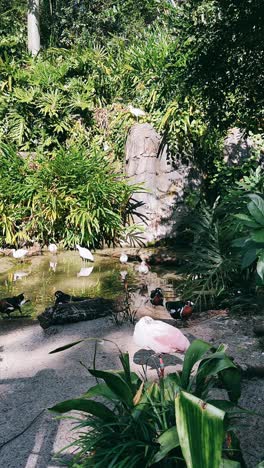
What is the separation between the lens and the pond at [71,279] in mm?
6441

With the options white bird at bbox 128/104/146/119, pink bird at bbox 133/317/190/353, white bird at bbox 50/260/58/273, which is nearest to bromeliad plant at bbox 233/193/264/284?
pink bird at bbox 133/317/190/353

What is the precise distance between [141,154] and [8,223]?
10.2 ft

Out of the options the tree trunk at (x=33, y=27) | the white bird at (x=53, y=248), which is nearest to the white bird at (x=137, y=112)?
the white bird at (x=53, y=248)

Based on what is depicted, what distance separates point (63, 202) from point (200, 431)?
26.5 feet

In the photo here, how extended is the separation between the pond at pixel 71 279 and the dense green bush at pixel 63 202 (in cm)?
78

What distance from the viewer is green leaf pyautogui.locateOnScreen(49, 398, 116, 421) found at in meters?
2.23

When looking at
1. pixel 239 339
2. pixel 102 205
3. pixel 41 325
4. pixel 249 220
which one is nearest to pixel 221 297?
pixel 239 339

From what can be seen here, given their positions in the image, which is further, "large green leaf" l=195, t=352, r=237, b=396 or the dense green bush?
the dense green bush

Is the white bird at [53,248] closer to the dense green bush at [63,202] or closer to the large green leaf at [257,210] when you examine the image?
the dense green bush at [63,202]

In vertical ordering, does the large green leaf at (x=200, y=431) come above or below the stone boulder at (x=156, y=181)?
below

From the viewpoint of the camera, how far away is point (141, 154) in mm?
10039

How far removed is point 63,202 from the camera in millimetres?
9406

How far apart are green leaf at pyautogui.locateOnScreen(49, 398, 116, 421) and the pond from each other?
3345 millimetres

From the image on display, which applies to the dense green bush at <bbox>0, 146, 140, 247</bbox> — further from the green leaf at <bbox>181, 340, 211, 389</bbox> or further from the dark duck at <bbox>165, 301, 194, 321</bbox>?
the green leaf at <bbox>181, 340, 211, 389</bbox>
